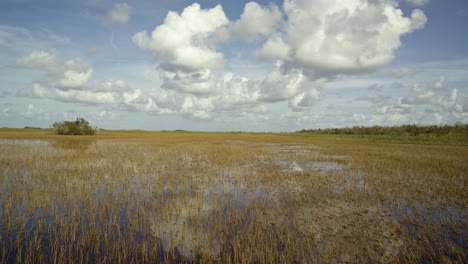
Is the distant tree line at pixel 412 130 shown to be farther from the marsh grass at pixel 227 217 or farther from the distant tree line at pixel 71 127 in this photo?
the distant tree line at pixel 71 127

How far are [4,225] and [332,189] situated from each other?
34.0ft

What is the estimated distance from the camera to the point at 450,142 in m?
36.3

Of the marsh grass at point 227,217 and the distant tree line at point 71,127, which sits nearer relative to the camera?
the marsh grass at point 227,217

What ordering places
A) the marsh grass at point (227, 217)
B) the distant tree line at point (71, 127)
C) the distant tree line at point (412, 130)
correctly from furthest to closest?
the distant tree line at point (71, 127) < the distant tree line at point (412, 130) < the marsh grass at point (227, 217)

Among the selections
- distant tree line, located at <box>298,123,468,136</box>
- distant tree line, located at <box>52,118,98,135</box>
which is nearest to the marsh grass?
distant tree line, located at <box>298,123,468,136</box>

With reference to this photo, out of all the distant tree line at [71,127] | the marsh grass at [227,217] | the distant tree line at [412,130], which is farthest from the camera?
the distant tree line at [71,127]

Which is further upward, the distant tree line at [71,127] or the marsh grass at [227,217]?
the distant tree line at [71,127]

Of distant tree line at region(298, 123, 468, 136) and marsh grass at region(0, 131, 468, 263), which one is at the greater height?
distant tree line at region(298, 123, 468, 136)

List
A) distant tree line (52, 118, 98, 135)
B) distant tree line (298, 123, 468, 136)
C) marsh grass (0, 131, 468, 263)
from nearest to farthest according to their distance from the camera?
1. marsh grass (0, 131, 468, 263)
2. distant tree line (298, 123, 468, 136)
3. distant tree line (52, 118, 98, 135)

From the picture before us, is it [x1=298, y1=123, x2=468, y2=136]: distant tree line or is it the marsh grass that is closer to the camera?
the marsh grass

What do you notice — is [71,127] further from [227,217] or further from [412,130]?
[412,130]

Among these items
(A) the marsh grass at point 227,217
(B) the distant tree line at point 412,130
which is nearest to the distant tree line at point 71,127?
(A) the marsh grass at point 227,217

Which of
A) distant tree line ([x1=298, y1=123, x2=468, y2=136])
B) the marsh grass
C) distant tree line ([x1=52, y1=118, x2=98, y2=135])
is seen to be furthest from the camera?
distant tree line ([x1=52, y1=118, x2=98, y2=135])

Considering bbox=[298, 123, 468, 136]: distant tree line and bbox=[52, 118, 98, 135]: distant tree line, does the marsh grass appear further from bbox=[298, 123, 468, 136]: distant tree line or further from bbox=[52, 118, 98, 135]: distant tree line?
bbox=[52, 118, 98, 135]: distant tree line
